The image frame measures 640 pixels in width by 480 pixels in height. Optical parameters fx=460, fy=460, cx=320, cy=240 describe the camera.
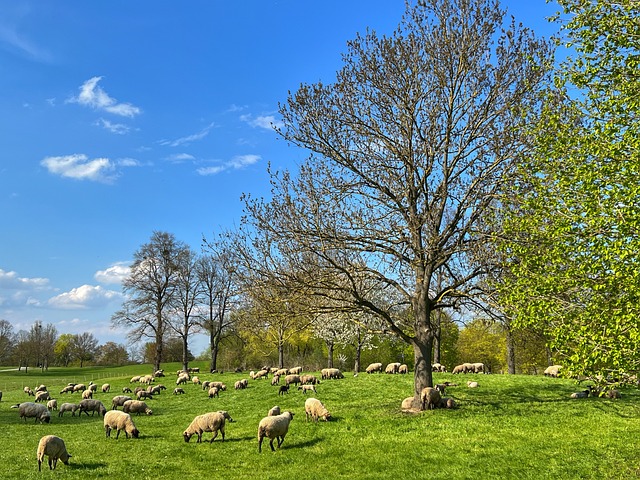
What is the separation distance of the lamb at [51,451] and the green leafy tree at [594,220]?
14.5m

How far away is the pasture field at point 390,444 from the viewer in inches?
487

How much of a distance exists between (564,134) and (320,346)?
56838 mm

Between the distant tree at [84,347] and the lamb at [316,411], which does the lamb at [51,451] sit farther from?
the distant tree at [84,347]

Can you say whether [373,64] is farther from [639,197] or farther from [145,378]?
[145,378]

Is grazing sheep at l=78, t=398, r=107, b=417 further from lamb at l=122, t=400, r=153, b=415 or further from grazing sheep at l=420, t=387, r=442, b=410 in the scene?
grazing sheep at l=420, t=387, r=442, b=410

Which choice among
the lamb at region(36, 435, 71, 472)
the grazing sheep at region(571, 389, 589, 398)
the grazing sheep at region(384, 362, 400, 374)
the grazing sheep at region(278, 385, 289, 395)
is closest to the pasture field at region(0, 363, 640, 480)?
the lamb at region(36, 435, 71, 472)

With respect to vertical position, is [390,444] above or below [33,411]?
above

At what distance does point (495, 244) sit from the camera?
55.9 feet

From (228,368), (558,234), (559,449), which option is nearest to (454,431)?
(559,449)

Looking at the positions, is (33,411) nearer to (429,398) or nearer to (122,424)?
(122,424)

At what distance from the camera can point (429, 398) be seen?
739 inches

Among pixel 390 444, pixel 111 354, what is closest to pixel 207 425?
pixel 390 444

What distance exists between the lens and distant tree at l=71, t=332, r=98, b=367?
408ft

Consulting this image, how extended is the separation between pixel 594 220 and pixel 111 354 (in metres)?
136
